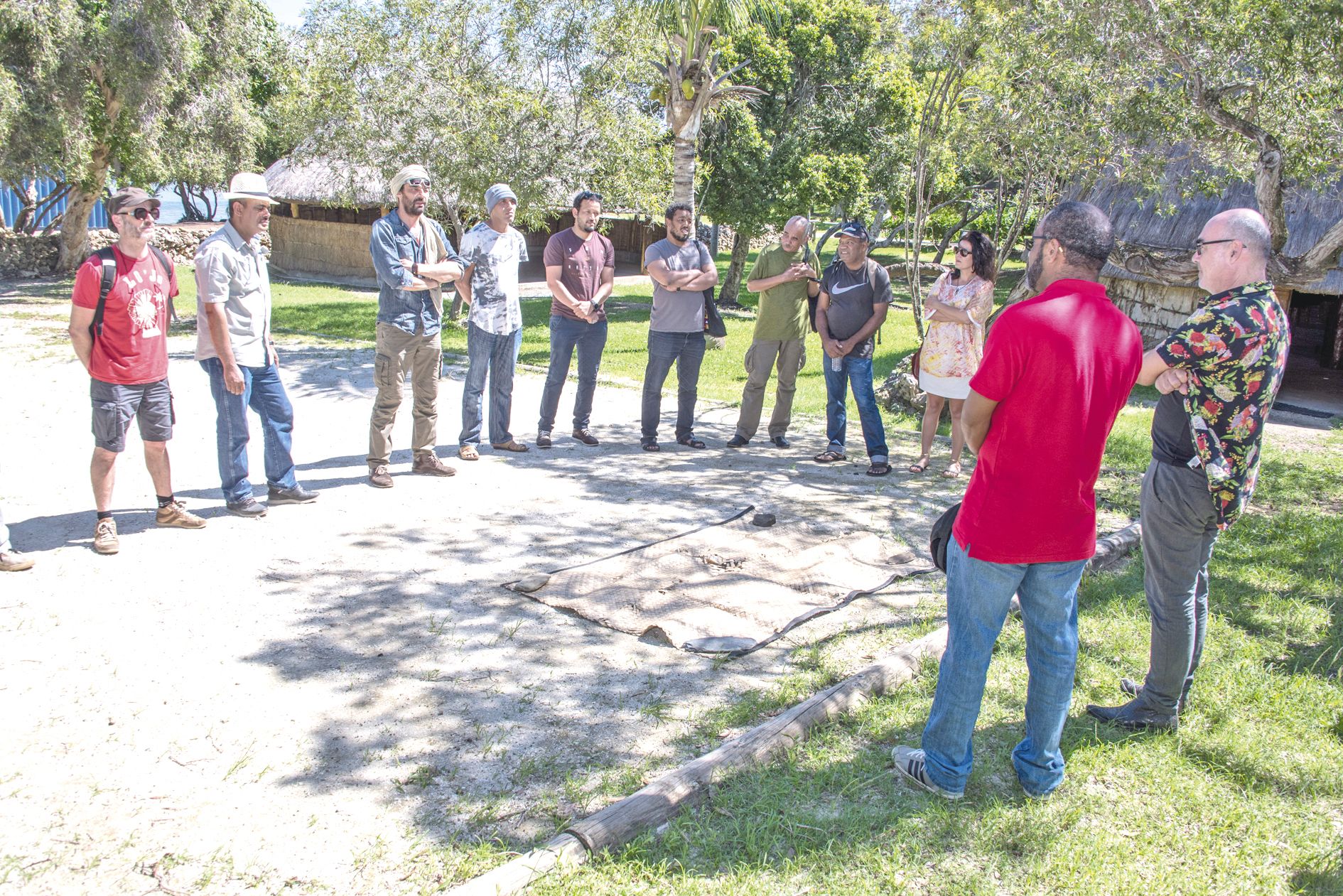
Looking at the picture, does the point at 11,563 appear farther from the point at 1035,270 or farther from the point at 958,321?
the point at 958,321

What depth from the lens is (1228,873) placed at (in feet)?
9.96

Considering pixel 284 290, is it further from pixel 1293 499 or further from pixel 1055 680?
pixel 1055 680

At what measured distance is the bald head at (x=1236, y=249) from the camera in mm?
3469

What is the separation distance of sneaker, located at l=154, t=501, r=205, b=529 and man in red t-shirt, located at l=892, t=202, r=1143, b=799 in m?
4.43

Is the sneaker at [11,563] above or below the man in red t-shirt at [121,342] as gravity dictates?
below

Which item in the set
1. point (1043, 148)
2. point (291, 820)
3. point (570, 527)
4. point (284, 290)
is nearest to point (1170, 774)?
point (291, 820)

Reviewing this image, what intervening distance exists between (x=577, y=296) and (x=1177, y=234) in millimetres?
10700

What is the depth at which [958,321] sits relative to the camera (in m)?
6.93

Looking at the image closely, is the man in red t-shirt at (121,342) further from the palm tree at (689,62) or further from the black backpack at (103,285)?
the palm tree at (689,62)

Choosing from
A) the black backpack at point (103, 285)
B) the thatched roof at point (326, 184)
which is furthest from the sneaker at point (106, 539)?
the thatched roof at point (326, 184)

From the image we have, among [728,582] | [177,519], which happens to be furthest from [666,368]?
[177,519]

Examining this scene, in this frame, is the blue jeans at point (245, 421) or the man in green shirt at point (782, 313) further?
the man in green shirt at point (782, 313)

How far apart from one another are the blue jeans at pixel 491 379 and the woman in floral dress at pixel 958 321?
3127 mm

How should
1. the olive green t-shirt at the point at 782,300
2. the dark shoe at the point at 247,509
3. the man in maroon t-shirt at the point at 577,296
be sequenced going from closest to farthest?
the dark shoe at the point at 247,509 → the man in maroon t-shirt at the point at 577,296 → the olive green t-shirt at the point at 782,300
